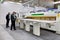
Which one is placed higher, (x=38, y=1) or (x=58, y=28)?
(x=38, y=1)

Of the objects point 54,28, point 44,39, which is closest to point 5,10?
point 54,28

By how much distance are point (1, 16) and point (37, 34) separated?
19350 millimetres

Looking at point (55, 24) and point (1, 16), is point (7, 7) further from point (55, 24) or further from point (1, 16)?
point (55, 24)

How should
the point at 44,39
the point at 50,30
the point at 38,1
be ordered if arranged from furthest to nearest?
the point at 38,1
the point at 50,30
the point at 44,39

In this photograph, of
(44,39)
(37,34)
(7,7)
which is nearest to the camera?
(44,39)

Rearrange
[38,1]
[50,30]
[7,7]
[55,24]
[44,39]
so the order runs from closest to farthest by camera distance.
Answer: [44,39], [55,24], [50,30], [38,1], [7,7]

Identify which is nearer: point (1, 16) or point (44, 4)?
point (1, 16)

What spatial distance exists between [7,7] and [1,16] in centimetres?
494

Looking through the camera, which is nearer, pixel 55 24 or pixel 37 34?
pixel 37 34

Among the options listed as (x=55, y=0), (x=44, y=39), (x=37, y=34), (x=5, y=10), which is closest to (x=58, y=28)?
(x=37, y=34)

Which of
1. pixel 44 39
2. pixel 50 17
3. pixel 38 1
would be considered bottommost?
pixel 44 39

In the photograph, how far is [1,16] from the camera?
3228 cm

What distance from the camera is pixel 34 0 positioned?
35.0 metres

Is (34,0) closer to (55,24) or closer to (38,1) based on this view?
(38,1)
